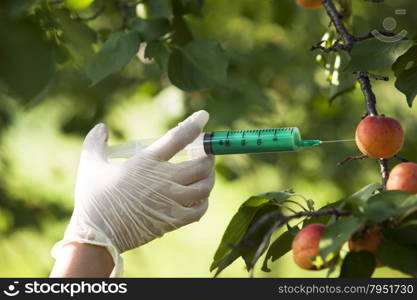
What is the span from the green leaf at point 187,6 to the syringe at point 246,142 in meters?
0.47

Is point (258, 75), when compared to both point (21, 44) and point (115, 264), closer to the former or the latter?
point (115, 264)

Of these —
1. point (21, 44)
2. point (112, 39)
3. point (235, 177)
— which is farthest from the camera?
point (235, 177)

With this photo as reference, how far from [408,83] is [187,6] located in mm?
904

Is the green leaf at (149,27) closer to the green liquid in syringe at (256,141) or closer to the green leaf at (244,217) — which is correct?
the green liquid in syringe at (256,141)

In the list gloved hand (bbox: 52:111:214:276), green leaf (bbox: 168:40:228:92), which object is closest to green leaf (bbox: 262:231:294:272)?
gloved hand (bbox: 52:111:214:276)

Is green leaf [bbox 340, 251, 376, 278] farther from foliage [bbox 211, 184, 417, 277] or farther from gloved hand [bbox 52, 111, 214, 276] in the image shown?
gloved hand [bbox 52, 111, 214, 276]

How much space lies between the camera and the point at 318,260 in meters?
0.95

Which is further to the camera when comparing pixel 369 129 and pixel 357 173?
pixel 357 173

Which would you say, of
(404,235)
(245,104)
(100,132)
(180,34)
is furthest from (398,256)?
(245,104)

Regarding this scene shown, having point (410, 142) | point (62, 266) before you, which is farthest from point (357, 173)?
point (62, 266)

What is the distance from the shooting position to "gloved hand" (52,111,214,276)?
156cm

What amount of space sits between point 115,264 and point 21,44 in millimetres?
1106

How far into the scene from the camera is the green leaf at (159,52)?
68.6 inches

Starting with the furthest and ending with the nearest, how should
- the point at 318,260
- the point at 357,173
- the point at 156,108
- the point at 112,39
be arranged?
1. the point at 357,173
2. the point at 156,108
3. the point at 112,39
4. the point at 318,260
